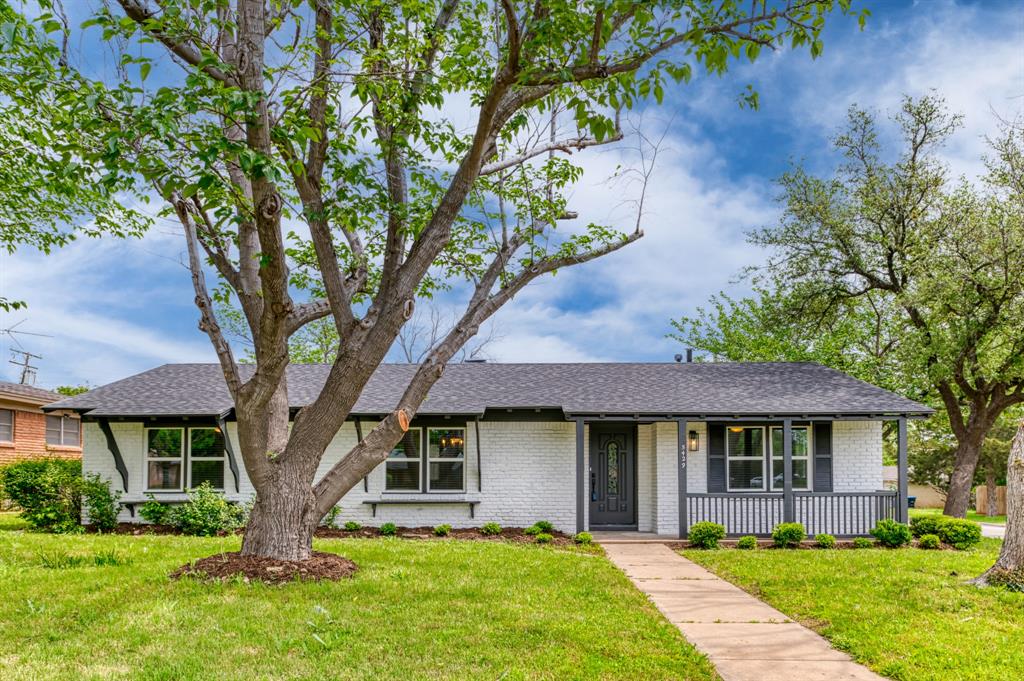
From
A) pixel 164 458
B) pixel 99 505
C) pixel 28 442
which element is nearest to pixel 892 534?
pixel 164 458

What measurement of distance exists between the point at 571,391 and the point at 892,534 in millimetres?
6431

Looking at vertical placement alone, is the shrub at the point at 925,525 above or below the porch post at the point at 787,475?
below

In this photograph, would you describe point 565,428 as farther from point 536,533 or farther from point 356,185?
point 356,185

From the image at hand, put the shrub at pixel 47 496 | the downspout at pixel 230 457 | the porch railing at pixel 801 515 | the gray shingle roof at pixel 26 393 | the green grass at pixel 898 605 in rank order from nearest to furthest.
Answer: the green grass at pixel 898 605, the shrub at pixel 47 496, the porch railing at pixel 801 515, the downspout at pixel 230 457, the gray shingle roof at pixel 26 393

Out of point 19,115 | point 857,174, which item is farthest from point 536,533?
point 857,174

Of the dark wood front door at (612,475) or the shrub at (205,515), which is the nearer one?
the shrub at (205,515)

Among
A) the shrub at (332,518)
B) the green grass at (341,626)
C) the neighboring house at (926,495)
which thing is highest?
the green grass at (341,626)

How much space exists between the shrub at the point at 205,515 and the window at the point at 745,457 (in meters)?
9.57

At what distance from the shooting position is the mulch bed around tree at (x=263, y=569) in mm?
7984

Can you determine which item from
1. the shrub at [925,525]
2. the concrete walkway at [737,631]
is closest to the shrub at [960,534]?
the shrub at [925,525]

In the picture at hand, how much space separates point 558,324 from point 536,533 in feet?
39.9

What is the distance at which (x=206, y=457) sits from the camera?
14938 mm

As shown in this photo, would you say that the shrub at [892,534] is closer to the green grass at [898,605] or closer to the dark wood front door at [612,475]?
the green grass at [898,605]

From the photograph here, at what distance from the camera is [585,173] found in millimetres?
10945
